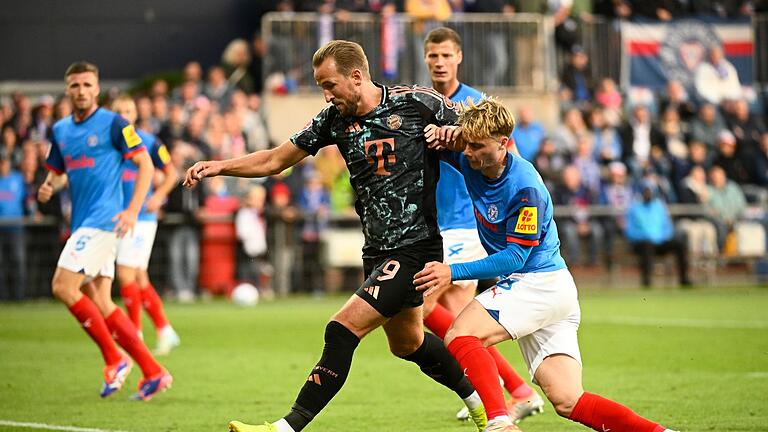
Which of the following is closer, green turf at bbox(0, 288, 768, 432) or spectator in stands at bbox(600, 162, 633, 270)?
green turf at bbox(0, 288, 768, 432)

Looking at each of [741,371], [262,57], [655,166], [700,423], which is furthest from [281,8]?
[700,423]

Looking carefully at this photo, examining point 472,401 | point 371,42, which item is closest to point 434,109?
point 472,401

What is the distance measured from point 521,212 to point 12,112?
15.8 m

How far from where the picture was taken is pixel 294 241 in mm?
21469

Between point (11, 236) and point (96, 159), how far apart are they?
10162 millimetres

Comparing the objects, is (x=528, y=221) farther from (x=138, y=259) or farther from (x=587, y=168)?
(x=587, y=168)

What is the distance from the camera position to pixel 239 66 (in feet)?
79.2

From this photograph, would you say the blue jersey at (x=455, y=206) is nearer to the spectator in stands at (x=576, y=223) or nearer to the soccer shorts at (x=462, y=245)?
the soccer shorts at (x=462, y=245)

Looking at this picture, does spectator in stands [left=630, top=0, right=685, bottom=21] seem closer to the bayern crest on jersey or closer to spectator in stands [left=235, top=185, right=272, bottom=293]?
spectator in stands [left=235, top=185, right=272, bottom=293]

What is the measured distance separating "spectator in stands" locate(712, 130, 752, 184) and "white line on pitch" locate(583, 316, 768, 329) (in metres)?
8.33

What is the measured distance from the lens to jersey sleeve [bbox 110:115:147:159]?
10523mm

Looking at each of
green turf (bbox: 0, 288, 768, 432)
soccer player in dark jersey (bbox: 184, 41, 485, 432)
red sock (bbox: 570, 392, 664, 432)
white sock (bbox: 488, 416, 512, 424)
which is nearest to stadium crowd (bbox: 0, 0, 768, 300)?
green turf (bbox: 0, 288, 768, 432)

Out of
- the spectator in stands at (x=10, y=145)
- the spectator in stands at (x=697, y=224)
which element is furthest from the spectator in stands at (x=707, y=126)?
the spectator in stands at (x=10, y=145)

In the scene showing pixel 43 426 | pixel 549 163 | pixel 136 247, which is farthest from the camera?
pixel 549 163
